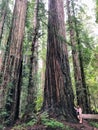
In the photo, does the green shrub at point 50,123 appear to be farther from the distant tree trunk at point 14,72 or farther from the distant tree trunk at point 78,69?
the distant tree trunk at point 78,69

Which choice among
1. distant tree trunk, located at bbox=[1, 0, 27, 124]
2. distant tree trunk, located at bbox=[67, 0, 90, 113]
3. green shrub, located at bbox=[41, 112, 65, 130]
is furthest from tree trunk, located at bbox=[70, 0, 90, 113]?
green shrub, located at bbox=[41, 112, 65, 130]

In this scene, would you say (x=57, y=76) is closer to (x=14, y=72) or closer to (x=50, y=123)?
(x=14, y=72)

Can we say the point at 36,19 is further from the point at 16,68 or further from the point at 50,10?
the point at 16,68

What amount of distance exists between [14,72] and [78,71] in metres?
5.92

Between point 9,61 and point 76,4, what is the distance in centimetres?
867

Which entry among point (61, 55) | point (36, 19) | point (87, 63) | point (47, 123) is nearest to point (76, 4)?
point (87, 63)

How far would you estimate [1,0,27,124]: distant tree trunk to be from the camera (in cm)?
685

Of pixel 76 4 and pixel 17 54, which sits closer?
pixel 17 54

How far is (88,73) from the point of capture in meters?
16.7

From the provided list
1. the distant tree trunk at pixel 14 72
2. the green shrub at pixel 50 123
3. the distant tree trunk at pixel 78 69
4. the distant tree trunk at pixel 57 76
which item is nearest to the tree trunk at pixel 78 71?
the distant tree trunk at pixel 78 69

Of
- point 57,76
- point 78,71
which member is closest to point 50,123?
point 57,76

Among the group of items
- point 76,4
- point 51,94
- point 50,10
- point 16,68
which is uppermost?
point 76,4

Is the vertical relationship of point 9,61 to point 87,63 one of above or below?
below

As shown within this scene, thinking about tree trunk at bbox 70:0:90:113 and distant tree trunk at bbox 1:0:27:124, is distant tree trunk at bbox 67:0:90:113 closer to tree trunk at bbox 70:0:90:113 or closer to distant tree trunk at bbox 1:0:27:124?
tree trunk at bbox 70:0:90:113
